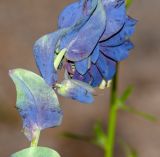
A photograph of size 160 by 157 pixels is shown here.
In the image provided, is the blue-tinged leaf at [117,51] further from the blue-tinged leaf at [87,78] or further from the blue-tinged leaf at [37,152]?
the blue-tinged leaf at [37,152]

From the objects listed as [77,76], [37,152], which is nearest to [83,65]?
[77,76]

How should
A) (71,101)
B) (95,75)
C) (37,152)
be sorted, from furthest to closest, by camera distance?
(71,101), (95,75), (37,152)

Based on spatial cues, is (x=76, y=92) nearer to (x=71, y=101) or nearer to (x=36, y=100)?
(x=36, y=100)

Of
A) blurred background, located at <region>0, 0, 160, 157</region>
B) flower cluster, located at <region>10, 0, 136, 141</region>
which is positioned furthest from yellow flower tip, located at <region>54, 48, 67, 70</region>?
blurred background, located at <region>0, 0, 160, 157</region>

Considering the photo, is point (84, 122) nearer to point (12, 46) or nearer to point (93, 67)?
point (12, 46)

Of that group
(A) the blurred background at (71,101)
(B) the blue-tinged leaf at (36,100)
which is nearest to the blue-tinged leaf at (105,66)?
(B) the blue-tinged leaf at (36,100)
